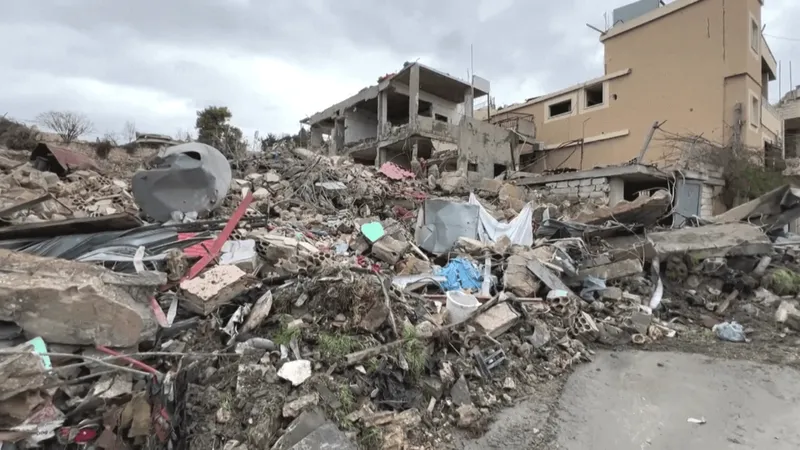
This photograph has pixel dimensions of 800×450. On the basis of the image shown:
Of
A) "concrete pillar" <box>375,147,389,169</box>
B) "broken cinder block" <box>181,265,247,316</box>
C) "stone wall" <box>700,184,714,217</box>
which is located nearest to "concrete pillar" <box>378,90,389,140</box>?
"concrete pillar" <box>375,147,389,169</box>

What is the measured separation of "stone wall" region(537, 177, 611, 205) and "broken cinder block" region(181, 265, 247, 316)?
9.91 meters

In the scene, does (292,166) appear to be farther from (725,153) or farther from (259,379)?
(725,153)

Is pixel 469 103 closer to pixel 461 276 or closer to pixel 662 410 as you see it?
pixel 461 276

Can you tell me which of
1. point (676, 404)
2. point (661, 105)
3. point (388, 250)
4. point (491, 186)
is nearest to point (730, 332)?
point (676, 404)

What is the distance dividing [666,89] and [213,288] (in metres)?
17.2

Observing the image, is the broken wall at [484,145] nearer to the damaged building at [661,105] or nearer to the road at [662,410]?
the damaged building at [661,105]

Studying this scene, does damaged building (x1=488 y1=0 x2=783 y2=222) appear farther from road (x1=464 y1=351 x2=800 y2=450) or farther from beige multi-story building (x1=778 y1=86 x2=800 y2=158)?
road (x1=464 y1=351 x2=800 y2=450)

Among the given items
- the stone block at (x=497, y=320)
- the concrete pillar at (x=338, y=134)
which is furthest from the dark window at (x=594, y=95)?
the stone block at (x=497, y=320)

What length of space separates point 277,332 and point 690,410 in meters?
3.76

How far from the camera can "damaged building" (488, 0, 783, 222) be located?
11484 mm

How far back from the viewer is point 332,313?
11.6ft

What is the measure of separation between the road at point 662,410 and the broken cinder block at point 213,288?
8.54 feet

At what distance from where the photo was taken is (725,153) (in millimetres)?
12312

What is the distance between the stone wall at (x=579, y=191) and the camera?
11.1 meters
